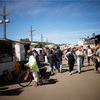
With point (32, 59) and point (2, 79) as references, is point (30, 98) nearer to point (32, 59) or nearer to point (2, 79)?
point (32, 59)

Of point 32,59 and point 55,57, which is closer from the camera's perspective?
point 32,59

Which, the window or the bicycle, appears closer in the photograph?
the bicycle

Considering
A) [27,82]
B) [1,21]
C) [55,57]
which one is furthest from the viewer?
[1,21]

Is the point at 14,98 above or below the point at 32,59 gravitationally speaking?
below

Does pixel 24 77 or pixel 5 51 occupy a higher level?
pixel 5 51

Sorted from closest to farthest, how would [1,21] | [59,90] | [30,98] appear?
[30,98] → [59,90] → [1,21]

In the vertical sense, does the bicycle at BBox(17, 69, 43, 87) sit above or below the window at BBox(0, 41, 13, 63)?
below

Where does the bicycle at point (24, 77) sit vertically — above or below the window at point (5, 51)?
below

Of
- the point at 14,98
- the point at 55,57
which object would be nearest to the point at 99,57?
the point at 55,57

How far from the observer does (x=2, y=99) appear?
20.6ft

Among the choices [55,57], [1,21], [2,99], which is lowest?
[2,99]

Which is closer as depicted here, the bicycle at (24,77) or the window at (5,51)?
the bicycle at (24,77)

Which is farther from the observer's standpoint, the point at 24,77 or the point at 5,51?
the point at 5,51

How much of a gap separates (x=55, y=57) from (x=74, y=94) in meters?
6.15
